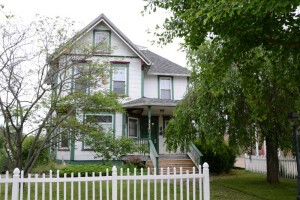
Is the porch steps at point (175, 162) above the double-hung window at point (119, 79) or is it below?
below

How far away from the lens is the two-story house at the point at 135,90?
1675 cm

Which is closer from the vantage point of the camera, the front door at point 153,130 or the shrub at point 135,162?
the shrub at point 135,162

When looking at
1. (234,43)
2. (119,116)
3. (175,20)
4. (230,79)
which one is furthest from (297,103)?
(119,116)

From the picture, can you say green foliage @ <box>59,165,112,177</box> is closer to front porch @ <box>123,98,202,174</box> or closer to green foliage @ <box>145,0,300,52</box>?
front porch @ <box>123,98,202,174</box>

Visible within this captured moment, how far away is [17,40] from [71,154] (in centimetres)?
892

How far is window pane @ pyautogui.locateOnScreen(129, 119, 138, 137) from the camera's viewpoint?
18.5 metres

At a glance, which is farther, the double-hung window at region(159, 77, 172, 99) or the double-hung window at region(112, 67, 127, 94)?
the double-hung window at region(159, 77, 172, 99)

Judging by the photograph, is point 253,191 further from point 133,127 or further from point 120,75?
point 120,75

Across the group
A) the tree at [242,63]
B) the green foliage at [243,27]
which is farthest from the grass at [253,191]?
the green foliage at [243,27]

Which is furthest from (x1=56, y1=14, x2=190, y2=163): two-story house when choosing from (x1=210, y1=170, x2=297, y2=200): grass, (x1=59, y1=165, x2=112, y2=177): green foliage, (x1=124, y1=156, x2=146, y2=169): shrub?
(x1=210, y1=170, x2=297, y2=200): grass

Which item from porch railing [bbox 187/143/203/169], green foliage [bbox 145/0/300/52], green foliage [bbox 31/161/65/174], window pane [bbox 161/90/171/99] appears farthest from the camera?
window pane [bbox 161/90/171/99]

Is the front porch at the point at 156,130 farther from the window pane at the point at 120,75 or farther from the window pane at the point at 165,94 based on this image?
the window pane at the point at 120,75

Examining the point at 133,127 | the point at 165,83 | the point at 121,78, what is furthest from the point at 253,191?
the point at 165,83

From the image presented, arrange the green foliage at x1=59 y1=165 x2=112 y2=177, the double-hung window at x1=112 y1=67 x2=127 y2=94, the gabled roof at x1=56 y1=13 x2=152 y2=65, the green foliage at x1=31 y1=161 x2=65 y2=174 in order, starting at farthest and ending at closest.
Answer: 1. the double-hung window at x1=112 y1=67 x2=127 y2=94
2. the gabled roof at x1=56 y1=13 x2=152 y2=65
3. the green foliage at x1=31 y1=161 x2=65 y2=174
4. the green foliage at x1=59 y1=165 x2=112 y2=177
